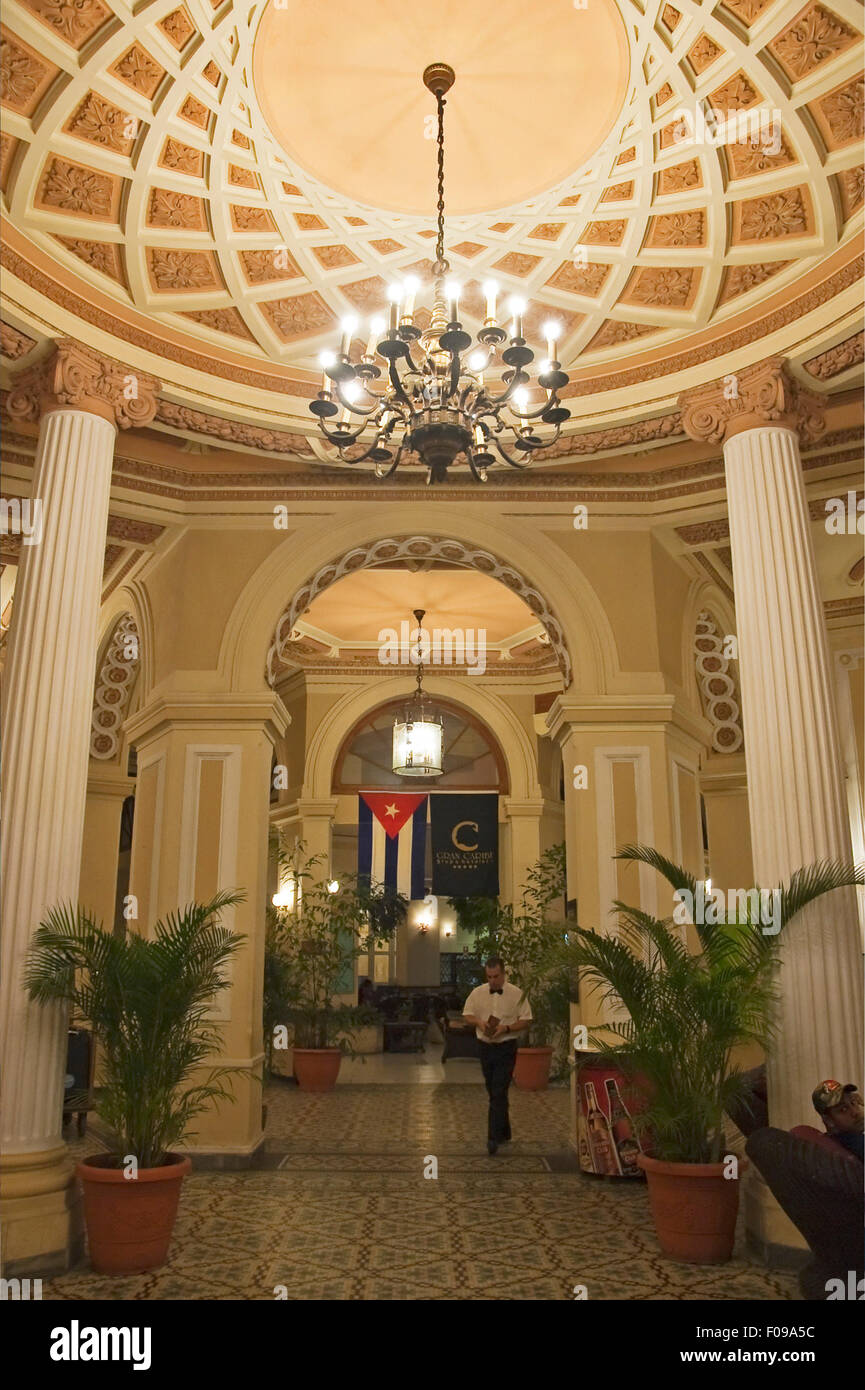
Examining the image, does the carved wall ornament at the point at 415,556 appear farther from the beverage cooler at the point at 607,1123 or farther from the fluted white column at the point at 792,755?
the beverage cooler at the point at 607,1123

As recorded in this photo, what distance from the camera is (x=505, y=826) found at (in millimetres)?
14039

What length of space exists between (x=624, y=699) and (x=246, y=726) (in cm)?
295

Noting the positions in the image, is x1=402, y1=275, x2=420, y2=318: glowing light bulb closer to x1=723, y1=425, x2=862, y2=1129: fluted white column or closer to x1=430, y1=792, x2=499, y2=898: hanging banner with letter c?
x1=723, y1=425, x2=862, y2=1129: fluted white column

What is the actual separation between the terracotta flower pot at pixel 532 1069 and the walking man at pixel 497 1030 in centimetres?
368

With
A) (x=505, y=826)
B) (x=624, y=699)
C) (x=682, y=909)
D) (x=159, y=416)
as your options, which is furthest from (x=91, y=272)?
(x=505, y=826)

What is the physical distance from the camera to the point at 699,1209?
500 cm

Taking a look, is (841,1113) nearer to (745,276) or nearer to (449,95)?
(745,276)

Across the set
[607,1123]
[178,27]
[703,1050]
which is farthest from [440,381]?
[607,1123]

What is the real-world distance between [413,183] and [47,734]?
373 cm

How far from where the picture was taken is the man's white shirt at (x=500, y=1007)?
294 inches

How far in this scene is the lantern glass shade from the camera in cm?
1248

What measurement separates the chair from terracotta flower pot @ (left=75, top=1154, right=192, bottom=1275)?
280cm

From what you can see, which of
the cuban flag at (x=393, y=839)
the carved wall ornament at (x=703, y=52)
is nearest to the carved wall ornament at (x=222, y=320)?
the carved wall ornament at (x=703, y=52)

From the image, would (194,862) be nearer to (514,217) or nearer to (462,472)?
(462,472)
